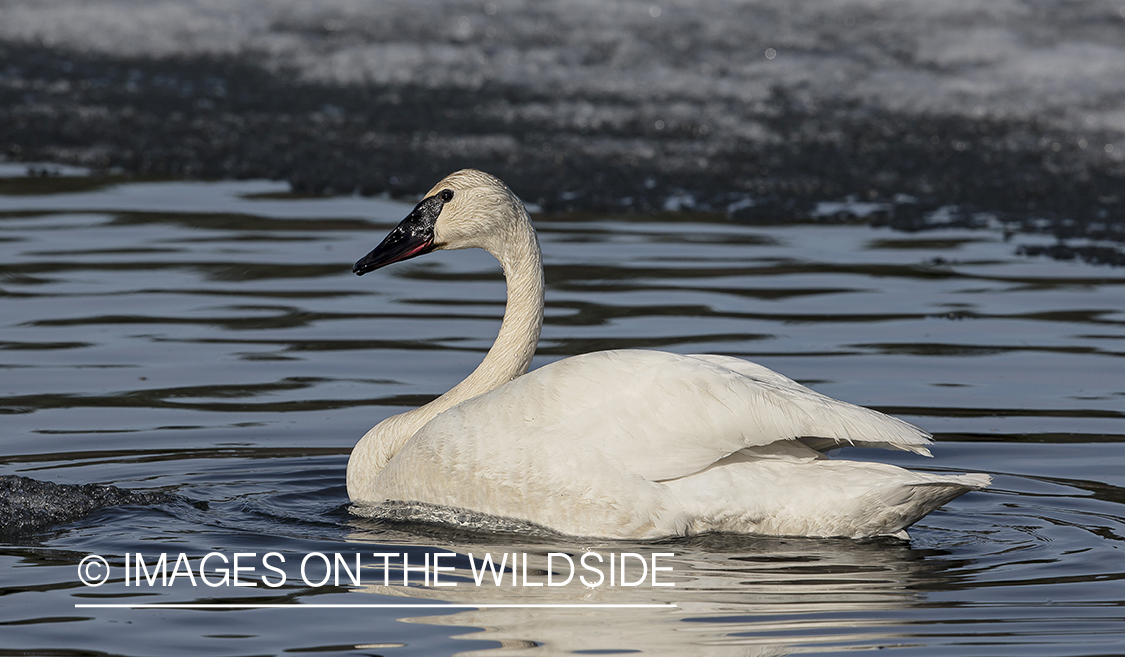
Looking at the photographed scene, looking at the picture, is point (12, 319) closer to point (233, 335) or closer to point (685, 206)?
point (233, 335)

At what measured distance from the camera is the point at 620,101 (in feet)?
49.2

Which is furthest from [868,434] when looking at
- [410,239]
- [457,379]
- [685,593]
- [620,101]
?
[620,101]

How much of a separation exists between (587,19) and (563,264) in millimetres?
7656

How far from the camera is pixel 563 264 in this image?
1066 centimetres

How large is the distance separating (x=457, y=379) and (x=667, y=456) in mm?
2799

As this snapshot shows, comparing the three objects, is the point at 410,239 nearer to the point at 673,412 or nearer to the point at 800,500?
the point at 673,412

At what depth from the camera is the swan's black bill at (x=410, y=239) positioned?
22.8 feet

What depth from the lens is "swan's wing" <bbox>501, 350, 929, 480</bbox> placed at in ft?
18.4

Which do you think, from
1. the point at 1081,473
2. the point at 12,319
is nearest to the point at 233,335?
the point at 12,319

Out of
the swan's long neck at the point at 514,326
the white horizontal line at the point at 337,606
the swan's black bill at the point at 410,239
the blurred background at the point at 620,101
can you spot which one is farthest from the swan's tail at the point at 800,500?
the blurred background at the point at 620,101

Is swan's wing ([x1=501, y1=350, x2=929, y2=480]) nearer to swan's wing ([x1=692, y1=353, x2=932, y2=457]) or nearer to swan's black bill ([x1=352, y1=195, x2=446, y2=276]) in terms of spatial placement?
swan's wing ([x1=692, y1=353, x2=932, y2=457])

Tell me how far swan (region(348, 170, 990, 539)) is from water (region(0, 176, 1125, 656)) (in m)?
0.12

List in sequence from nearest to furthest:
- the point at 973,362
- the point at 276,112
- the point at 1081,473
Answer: the point at 1081,473 < the point at 973,362 < the point at 276,112

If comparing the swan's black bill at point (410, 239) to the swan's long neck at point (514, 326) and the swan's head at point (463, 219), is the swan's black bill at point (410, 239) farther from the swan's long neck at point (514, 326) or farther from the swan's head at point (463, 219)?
the swan's long neck at point (514, 326)
